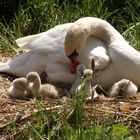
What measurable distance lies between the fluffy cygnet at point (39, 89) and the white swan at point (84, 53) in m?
0.27

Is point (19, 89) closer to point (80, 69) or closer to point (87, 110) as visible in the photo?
point (80, 69)

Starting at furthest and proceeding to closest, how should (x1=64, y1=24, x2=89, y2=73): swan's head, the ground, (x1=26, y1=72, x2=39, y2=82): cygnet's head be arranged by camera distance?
(x1=64, y1=24, x2=89, y2=73): swan's head, (x1=26, y1=72, x2=39, y2=82): cygnet's head, the ground

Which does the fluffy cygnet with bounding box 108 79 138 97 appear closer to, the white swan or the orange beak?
the white swan

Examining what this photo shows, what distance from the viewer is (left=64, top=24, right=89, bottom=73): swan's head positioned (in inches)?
260

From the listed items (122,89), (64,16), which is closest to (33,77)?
(122,89)

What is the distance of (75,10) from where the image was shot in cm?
961

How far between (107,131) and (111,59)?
1453 millimetres

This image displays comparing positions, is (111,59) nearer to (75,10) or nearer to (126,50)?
(126,50)

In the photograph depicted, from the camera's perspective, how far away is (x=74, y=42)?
6.64m

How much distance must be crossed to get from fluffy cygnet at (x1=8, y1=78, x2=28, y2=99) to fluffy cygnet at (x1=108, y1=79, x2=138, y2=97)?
0.82 meters

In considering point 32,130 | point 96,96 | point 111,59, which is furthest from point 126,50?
point 32,130

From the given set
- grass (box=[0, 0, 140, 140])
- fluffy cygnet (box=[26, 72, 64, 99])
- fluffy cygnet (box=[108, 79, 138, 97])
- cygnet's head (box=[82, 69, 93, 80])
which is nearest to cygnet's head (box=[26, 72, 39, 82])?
fluffy cygnet (box=[26, 72, 64, 99])

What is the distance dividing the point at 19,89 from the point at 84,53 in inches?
29.6

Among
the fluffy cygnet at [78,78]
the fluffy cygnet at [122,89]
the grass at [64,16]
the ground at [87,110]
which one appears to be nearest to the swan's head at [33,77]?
the ground at [87,110]
